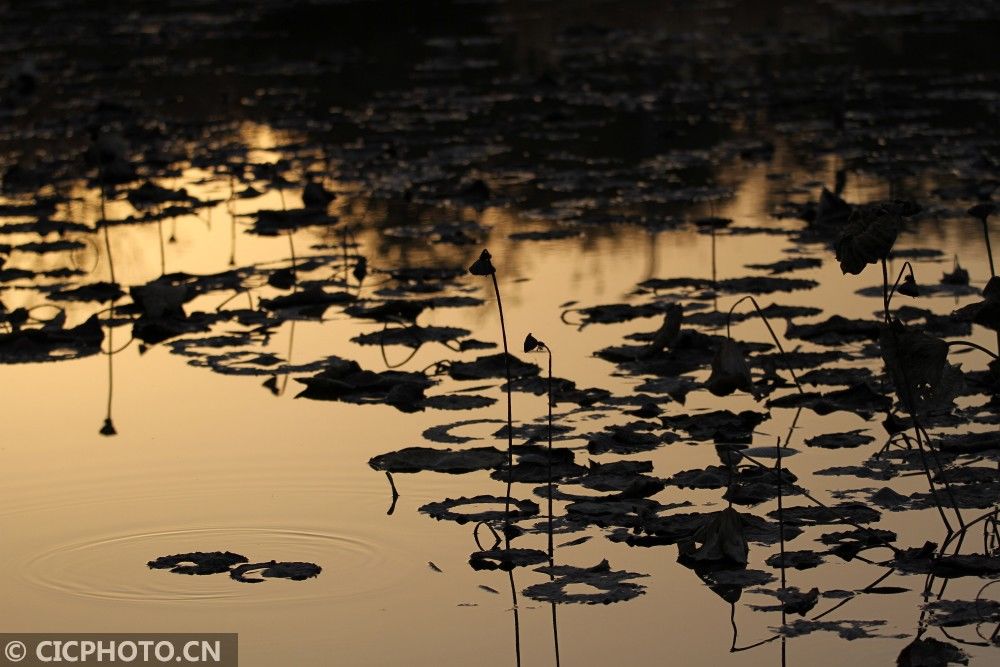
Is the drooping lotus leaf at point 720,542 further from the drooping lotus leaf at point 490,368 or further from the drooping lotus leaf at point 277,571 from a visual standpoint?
the drooping lotus leaf at point 490,368

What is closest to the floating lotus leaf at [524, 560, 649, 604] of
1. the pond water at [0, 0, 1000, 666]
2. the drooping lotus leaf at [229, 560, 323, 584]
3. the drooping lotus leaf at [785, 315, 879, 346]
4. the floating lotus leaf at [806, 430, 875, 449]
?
the pond water at [0, 0, 1000, 666]

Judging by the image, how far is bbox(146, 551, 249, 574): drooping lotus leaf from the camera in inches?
164

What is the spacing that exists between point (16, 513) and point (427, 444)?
42.5 inches

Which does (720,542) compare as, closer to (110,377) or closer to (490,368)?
(490,368)

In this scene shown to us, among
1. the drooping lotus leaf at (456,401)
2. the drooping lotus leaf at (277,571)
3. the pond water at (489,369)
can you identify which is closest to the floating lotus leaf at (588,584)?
the pond water at (489,369)

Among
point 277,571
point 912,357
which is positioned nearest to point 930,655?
point 912,357

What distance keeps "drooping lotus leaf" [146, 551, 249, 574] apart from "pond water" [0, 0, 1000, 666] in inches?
1.7

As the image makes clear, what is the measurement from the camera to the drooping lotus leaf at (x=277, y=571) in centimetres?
411

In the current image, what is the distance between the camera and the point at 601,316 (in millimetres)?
6441

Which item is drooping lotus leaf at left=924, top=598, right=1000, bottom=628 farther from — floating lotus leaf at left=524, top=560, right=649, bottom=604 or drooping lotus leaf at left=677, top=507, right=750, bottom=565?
floating lotus leaf at left=524, top=560, right=649, bottom=604

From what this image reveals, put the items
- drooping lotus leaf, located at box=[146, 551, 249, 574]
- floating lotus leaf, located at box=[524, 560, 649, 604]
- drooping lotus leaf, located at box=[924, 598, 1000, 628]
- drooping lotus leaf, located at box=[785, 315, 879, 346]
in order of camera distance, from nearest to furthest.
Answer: drooping lotus leaf, located at box=[924, 598, 1000, 628]
floating lotus leaf, located at box=[524, 560, 649, 604]
drooping lotus leaf, located at box=[146, 551, 249, 574]
drooping lotus leaf, located at box=[785, 315, 879, 346]

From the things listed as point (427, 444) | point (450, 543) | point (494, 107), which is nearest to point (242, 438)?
point (427, 444)

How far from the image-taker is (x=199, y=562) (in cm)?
418

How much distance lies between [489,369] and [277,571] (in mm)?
1778
